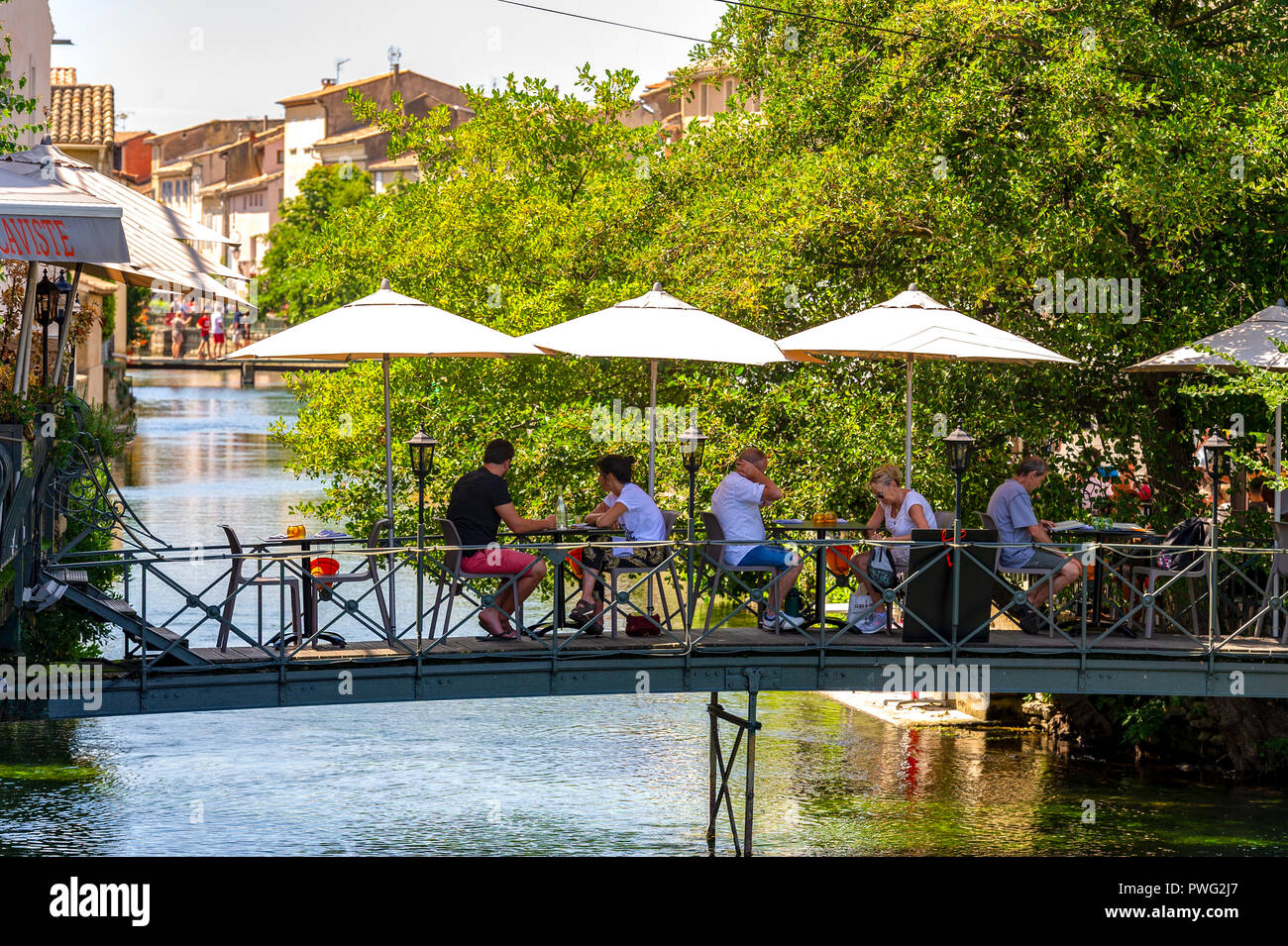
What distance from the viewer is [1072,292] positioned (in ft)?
64.8

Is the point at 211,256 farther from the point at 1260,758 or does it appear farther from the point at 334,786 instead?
the point at 1260,758

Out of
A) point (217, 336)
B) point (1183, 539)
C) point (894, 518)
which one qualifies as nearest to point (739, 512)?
point (894, 518)

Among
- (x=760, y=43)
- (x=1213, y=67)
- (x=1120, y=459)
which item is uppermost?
(x=760, y=43)

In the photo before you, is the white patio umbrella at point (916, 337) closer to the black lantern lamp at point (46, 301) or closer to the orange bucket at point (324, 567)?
the orange bucket at point (324, 567)

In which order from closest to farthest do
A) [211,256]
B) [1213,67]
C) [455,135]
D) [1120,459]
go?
[211,256]
[1213,67]
[1120,459]
[455,135]

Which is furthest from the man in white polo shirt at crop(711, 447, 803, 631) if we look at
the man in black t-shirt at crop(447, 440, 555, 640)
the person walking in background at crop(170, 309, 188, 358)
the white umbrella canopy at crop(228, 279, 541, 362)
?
the person walking in background at crop(170, 309, 188, 358)

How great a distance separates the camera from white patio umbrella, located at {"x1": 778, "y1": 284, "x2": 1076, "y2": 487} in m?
14.9

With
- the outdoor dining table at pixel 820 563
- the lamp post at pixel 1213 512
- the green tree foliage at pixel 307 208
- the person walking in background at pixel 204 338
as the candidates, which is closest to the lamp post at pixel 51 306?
the outdoor dining table at pixel 820 563

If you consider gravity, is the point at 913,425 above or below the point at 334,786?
above

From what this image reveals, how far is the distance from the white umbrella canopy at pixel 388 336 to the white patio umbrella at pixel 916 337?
2578 millimetres

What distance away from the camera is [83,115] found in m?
59.3

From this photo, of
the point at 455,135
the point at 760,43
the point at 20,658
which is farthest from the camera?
the point at 455,135

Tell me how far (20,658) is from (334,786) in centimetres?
991
